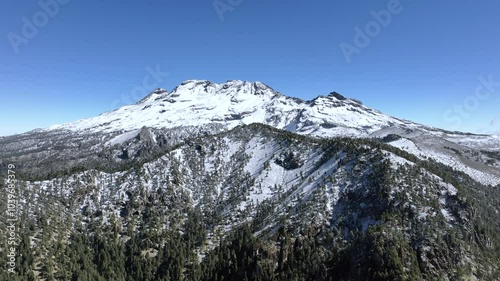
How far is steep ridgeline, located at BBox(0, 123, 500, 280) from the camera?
4633 inches

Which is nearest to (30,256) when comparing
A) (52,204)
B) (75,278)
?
(75,278)

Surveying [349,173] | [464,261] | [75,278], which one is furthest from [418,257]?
[75,278]

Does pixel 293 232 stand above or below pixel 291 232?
above

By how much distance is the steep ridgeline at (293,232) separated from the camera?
386 feet

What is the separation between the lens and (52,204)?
178m

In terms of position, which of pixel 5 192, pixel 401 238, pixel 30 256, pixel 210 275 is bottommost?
pixel 210 275

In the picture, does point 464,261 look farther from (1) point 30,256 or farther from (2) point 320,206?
(1) point 30,256

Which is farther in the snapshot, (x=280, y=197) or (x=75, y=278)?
(x=280, y=197)

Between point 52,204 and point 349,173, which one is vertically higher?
point 349,173

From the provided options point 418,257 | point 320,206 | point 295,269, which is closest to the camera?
point 418,257

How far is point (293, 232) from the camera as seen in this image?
147 meters

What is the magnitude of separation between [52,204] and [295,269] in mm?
137175

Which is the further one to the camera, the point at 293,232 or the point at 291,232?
the point at 291,232

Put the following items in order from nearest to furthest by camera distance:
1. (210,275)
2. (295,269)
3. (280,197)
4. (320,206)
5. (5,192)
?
(295,269), (210,275), (320,206), (5,192), (280,197)
